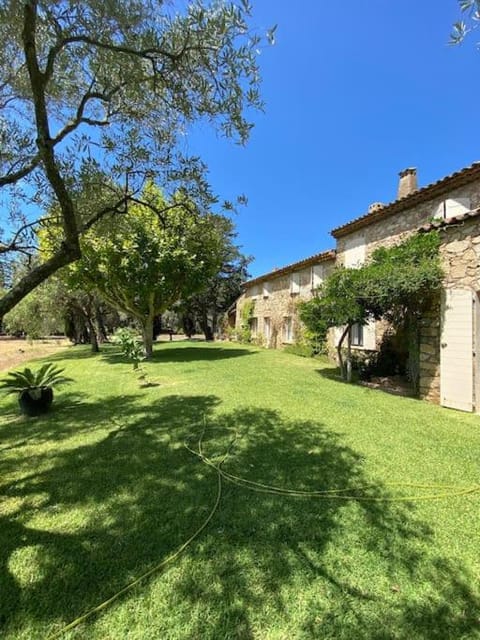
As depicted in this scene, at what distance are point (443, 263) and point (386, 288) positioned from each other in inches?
51.2

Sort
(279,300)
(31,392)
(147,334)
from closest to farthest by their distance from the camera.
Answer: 1. (31,392)
2. (147,334)
3. (279,300)

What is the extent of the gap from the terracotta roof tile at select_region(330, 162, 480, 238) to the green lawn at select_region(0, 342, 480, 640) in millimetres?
6927

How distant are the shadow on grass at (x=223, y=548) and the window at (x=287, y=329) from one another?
13947 millimetres

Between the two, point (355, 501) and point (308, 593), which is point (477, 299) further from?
point (308, 593)

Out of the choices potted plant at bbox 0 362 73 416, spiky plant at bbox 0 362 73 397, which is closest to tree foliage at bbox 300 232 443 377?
spiky plant at bbox 0 362 73 397

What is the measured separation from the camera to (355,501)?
322cm

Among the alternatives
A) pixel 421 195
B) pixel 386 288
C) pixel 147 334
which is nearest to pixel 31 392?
pixel 386 288

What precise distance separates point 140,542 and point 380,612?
1.84 metres

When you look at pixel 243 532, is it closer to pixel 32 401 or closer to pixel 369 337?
pixel 32 401

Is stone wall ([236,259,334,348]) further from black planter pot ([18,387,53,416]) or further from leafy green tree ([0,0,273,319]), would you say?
black planter pot ([18,387,53,416])

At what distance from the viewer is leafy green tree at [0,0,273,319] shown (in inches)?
128

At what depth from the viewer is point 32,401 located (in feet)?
21.2

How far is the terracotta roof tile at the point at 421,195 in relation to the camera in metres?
8.80

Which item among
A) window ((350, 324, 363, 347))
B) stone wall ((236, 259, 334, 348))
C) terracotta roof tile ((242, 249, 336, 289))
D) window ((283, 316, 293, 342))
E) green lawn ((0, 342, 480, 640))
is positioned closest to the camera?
green lawn ((0, 342, 480, 640))
